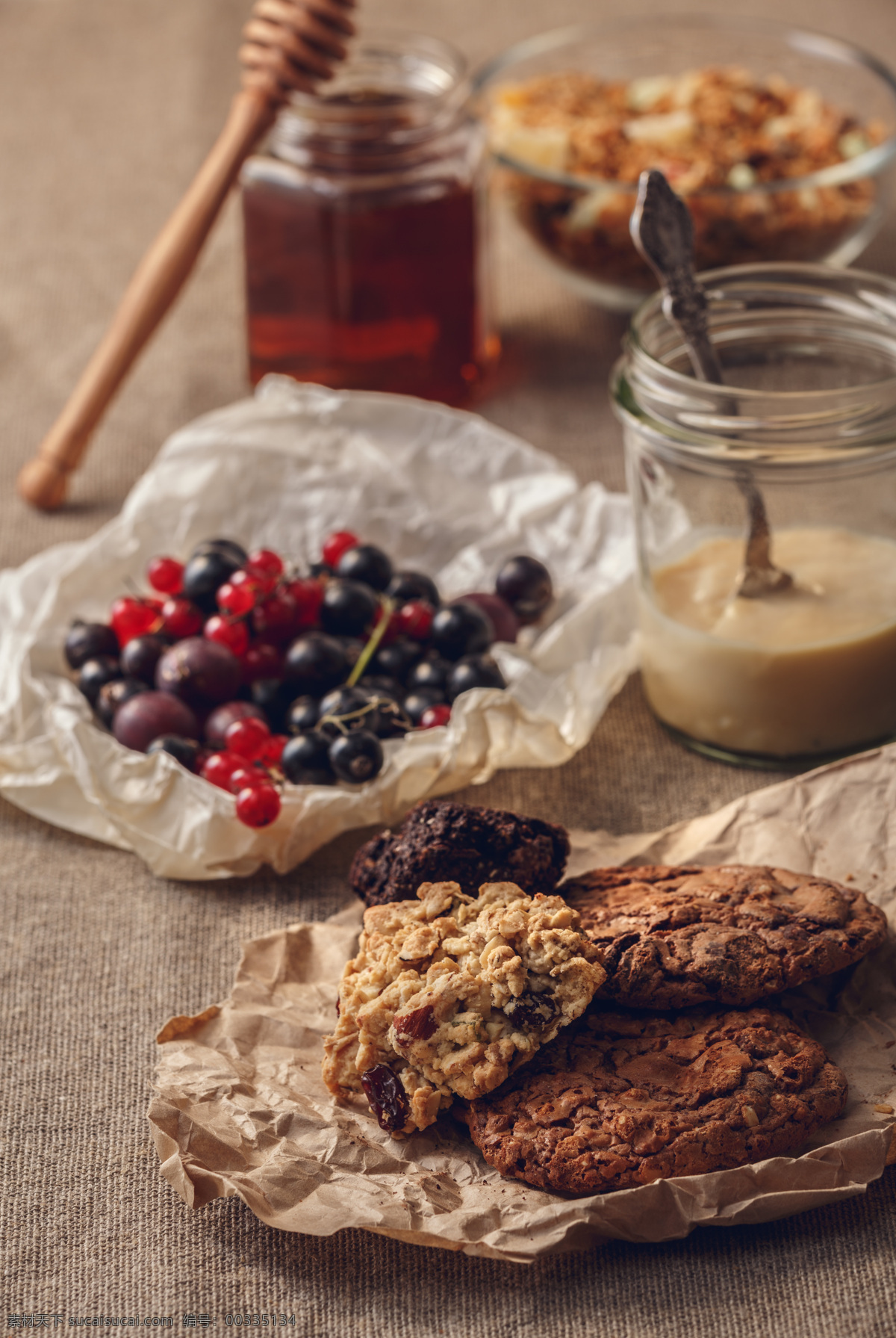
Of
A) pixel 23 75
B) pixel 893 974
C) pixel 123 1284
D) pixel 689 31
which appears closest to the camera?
pixel 123 1284

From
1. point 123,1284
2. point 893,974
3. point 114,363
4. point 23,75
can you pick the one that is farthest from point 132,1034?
point 23,75

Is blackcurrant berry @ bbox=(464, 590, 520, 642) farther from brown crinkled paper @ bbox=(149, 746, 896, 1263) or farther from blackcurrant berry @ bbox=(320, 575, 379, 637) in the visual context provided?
brown crinkled paper @ bbox=(149, 746, 896, 1263)

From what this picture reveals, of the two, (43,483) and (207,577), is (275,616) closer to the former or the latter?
(207,577)

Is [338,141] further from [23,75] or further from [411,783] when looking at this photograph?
[23,75]

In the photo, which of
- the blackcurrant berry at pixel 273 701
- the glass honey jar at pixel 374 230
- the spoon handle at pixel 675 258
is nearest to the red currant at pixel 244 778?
the blackcurrant berry at pixel 273 701

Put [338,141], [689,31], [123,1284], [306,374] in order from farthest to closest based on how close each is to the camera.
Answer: [689,31] → [306,374] → [338,141] → [123,1284]

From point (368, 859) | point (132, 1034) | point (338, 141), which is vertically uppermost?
point (338, 141)

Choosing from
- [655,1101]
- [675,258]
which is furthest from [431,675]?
[655,1101]
